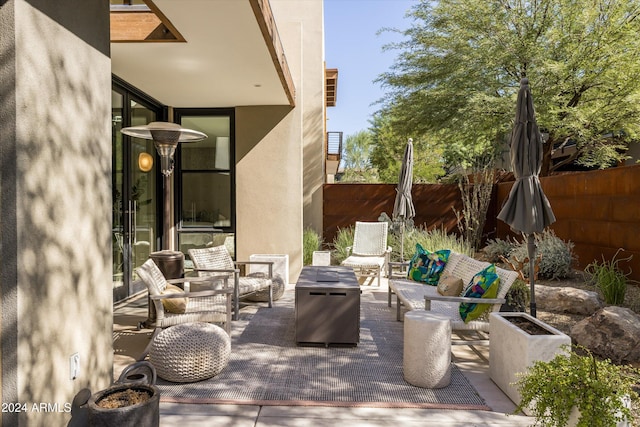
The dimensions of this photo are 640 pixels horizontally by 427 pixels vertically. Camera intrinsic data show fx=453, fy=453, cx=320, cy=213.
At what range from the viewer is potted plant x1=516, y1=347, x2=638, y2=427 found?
2.12 metres

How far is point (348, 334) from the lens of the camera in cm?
441

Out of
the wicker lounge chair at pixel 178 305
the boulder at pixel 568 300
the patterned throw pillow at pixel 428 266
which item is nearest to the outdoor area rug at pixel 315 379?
the wicker lounge chair at pixel 178 305

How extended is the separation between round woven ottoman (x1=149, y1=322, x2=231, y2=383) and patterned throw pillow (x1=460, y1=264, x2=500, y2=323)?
7.09 feet

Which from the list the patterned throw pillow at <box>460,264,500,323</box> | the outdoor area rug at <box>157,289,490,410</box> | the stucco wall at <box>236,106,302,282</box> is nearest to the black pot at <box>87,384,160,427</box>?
the outdoor area rug at <box>157,289,490,410</box>

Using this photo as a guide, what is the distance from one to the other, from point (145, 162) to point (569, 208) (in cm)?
728

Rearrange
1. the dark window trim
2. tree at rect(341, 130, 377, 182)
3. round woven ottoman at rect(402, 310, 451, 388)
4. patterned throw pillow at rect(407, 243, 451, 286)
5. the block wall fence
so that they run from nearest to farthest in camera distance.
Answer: round woven ottoman at rect(402, 310, 451, 388) → patterned throw pillow at rect(407, 243, 451, 286) → the block wall fence → the dark window trim → tree at rect(341, 130, 377, 182)

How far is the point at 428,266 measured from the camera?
19.3ft

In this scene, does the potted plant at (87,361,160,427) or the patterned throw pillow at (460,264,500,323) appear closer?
the potted plant at (87,361,160,427)

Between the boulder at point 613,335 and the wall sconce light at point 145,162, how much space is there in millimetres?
6153

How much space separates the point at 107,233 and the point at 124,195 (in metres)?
3.70

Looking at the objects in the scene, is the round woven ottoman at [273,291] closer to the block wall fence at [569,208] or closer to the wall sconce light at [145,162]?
the wall sconce light at [145,162]

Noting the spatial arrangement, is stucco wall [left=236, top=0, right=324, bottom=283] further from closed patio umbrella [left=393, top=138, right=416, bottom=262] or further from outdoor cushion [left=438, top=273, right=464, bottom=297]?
outdoor cushion [left=438, top=273, right=464, bottom=297]

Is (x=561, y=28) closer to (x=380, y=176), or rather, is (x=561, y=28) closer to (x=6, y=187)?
(x=6, y=187)

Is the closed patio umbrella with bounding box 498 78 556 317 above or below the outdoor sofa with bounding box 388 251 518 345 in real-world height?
above
